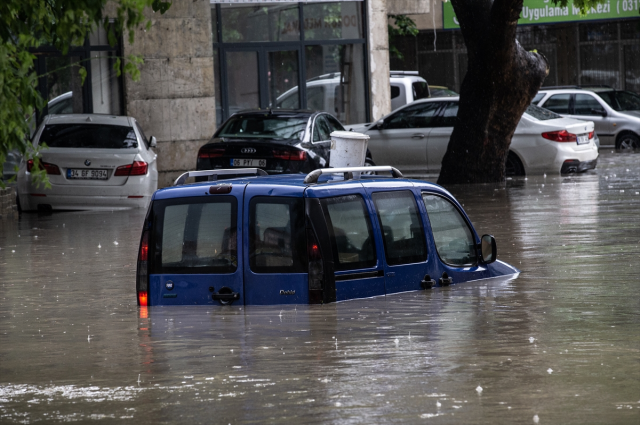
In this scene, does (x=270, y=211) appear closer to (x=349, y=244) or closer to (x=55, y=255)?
(x=349, y=244)

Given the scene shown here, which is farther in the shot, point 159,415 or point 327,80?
point 327,80

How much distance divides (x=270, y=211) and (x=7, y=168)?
47.7 ft

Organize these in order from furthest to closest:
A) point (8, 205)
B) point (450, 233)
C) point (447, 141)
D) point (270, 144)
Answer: point (447, 141)
point (270, 144)
point (8, 205)
point (450, 233)

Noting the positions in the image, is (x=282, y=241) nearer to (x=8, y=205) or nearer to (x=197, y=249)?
(x=197, y=249)

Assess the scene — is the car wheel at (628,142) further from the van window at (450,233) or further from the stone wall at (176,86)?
the van window at (450,233)

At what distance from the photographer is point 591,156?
2164 cm

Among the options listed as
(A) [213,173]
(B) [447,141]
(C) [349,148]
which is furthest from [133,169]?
(A) [213,173]

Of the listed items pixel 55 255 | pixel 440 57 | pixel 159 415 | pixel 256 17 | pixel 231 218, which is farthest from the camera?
pixel 440 57

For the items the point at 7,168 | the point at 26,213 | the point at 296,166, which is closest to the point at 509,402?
the point at 296,166

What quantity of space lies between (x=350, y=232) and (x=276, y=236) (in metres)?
0.54

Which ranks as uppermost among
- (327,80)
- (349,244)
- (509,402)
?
(327,80)

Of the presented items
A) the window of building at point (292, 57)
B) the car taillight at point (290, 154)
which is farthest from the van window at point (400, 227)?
the window of building at point (292, 57)

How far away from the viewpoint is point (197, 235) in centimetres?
744

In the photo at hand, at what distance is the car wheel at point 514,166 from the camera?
21.7m
